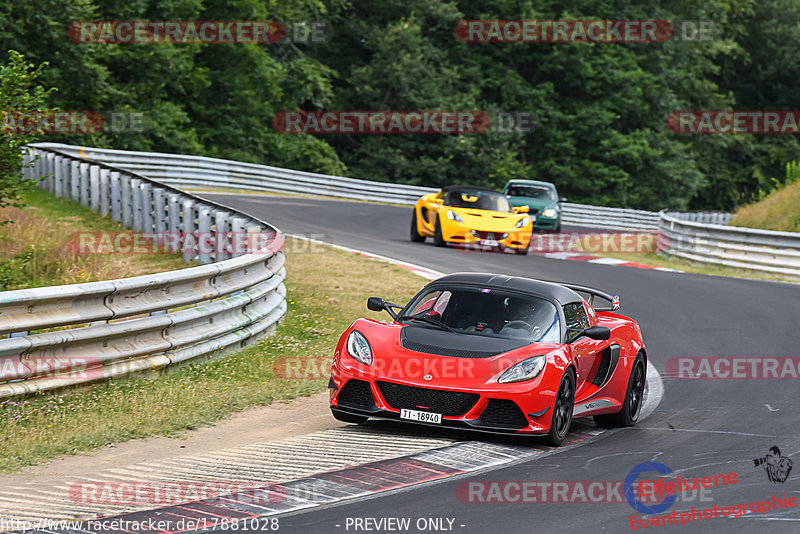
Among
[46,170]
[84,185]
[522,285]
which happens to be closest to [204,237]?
[84,185]

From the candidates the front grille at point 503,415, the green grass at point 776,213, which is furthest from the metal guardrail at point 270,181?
the front grille at point 503,415

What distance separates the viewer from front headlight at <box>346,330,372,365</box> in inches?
350

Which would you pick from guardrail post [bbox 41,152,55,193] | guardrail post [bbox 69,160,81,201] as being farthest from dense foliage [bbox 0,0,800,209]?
guardrail post [bbox 69,160,81,201]

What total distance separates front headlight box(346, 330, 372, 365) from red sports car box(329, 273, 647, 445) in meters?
0.01

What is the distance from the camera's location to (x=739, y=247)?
83.0 ft

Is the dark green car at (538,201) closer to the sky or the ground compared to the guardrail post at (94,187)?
closer to the ground

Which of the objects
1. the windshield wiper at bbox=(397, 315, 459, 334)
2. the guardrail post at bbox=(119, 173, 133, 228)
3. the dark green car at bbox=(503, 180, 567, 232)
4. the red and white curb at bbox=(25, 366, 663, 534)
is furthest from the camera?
the dark green car at bbox=(503, 180, 567, 232)

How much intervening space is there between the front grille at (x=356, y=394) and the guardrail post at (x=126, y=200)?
1146cm

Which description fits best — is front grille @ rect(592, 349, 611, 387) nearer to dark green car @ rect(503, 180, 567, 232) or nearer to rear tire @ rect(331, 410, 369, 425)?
rear tire @ rect(331, 410, 369, 425)

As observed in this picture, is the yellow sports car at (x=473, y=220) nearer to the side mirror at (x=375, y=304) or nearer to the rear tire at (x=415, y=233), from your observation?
the rear tire at (x=415, y=233)

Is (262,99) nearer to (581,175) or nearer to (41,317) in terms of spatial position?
(581,175)

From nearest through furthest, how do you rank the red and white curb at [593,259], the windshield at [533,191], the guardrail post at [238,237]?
the guardrail post at [238,237] < the red and white curb at [593,259] < the windshield at [533,191]

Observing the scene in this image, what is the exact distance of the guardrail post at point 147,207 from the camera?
18.7 meters

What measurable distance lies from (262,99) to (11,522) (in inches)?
1613
